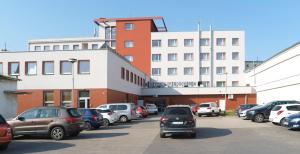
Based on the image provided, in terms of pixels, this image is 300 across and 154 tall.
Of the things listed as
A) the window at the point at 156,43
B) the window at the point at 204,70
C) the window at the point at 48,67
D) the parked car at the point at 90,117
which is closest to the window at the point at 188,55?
the window at the point at 204,70

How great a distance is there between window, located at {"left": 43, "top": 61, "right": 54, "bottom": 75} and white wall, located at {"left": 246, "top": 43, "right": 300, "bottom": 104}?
79.4 feet

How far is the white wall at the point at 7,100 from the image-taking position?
2841 cm

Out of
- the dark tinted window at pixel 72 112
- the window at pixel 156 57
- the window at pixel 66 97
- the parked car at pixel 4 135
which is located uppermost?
the window at pixel 156 57

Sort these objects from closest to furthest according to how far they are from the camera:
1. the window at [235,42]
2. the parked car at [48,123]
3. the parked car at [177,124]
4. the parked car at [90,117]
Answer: the parked car at [48,123] → the parked car at [177,124] → the parked car at [90,117] → the window at [235,42]

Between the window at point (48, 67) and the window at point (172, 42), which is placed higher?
the window at point (172, 42)

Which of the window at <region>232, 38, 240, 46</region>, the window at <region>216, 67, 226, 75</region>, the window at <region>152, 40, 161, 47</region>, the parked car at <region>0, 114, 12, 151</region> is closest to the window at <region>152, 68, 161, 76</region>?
the window at <region>152, 40, 161, 47</region>

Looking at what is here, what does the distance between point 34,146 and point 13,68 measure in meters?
30.4

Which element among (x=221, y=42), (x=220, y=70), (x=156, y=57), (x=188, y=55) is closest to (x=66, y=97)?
(x=156, y=57)

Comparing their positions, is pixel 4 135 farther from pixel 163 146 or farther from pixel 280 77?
pixel 280 77

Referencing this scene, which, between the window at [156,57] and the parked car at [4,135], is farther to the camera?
the window at [156,57]

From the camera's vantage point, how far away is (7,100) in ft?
95.3

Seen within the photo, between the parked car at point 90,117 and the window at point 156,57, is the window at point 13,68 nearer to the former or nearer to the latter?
the parked car at point 90,117

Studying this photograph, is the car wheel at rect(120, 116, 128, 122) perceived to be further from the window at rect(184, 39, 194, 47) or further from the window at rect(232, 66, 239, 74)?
the window at rect(232, 66, 239, 74)

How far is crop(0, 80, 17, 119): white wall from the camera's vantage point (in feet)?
93.2
